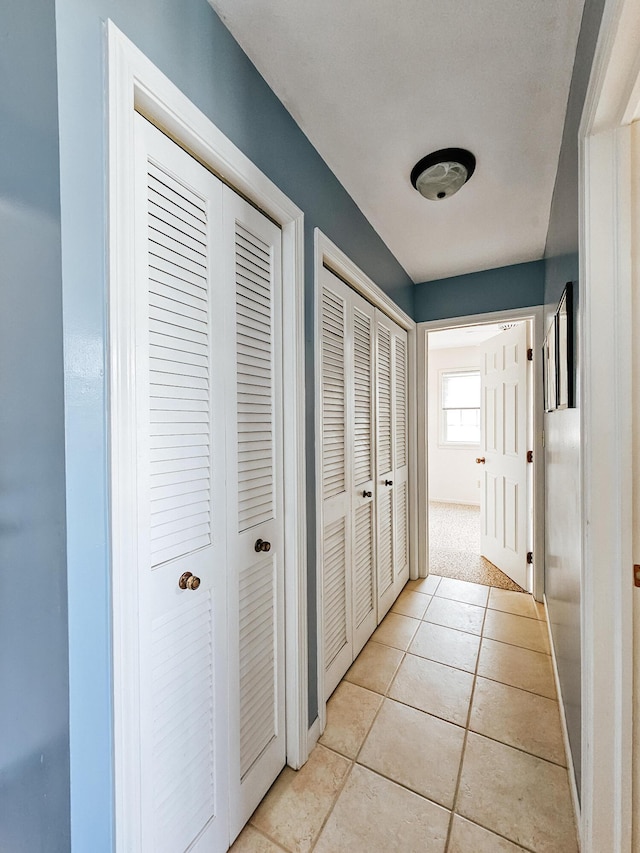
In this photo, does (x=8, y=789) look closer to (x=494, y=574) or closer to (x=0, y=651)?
(x=0, y=651)

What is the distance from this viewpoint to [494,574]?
3100mm

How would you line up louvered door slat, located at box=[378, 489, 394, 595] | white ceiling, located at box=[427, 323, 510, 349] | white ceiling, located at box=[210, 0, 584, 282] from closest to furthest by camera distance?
white ceiling, located at box=[210, 0, 584, 282]
louvered door slat, located at box=[378, 489, 394, 595]
white ceiling, located at box=[427, 323, 510, 349]

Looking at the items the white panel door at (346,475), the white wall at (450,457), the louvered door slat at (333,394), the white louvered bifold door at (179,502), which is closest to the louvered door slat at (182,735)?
the white louvered bifold door at (179,502)

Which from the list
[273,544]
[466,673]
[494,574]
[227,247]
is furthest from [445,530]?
[227,247]

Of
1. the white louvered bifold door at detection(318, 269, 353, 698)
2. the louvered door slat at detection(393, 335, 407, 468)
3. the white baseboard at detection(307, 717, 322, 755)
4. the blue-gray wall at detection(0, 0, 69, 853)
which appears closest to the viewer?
the blue-gray wall at detection(0, 0, 69, 853)

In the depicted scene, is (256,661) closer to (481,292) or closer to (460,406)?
(481,292)

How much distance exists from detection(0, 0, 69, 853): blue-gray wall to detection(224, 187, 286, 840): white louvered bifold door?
469 mm

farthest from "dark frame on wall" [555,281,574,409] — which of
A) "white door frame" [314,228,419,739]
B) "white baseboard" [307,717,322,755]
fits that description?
"white baseboard" [307,717,322,755]

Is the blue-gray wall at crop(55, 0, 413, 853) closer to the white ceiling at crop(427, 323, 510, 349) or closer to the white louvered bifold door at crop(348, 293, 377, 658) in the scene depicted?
the white louvered bifold door at crop(348, 293, 377, 658)

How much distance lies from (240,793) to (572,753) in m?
1.15

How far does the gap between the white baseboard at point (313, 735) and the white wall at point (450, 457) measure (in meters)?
4.37

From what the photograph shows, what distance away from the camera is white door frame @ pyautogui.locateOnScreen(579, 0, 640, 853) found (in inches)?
35.9

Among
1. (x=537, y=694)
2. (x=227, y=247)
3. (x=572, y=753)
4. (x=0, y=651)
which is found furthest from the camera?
(x=537, y=694)

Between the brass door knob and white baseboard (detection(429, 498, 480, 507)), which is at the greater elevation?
the brass door knob
